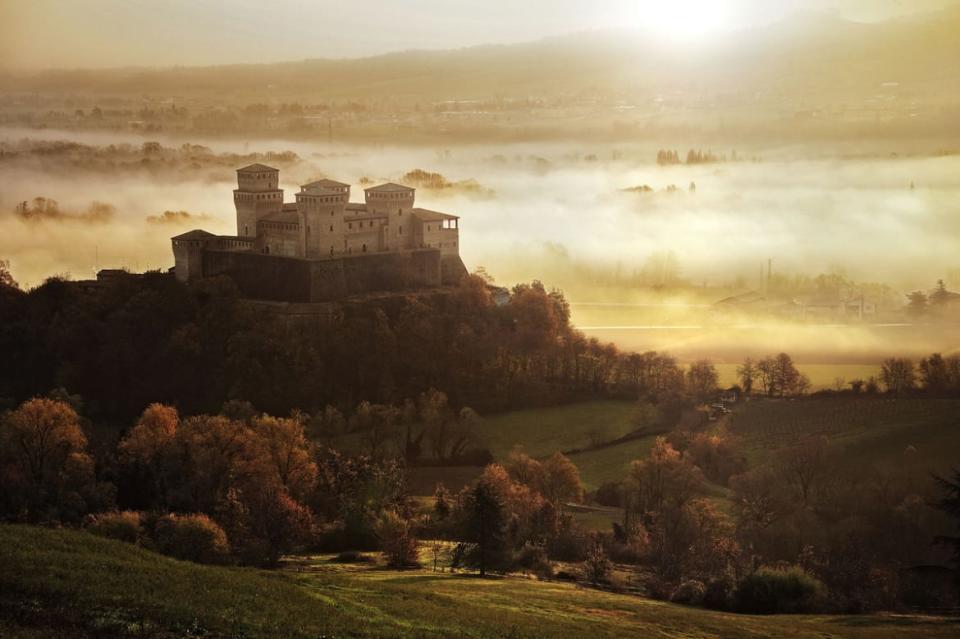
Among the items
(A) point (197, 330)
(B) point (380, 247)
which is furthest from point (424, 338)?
(A) point (197, 330)

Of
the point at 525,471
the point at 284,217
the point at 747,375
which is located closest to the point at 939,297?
the point at 747,375

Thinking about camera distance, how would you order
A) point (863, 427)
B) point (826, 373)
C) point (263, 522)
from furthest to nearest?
point (826, 373), point (863, 427), point (263, 522)

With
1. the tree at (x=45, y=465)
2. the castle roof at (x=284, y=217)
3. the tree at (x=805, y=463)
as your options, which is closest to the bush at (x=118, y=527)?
the tree at (x=45, y=465)

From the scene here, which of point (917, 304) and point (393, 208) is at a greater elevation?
point (393, 208)

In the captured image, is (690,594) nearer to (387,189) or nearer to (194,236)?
(387,189)

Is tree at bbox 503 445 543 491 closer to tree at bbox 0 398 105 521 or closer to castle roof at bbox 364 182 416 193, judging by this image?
tree at bbox 0 398 105 521

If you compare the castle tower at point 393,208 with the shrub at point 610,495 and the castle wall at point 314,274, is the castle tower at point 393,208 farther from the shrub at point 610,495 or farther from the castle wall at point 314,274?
the shrub at point 610,495
